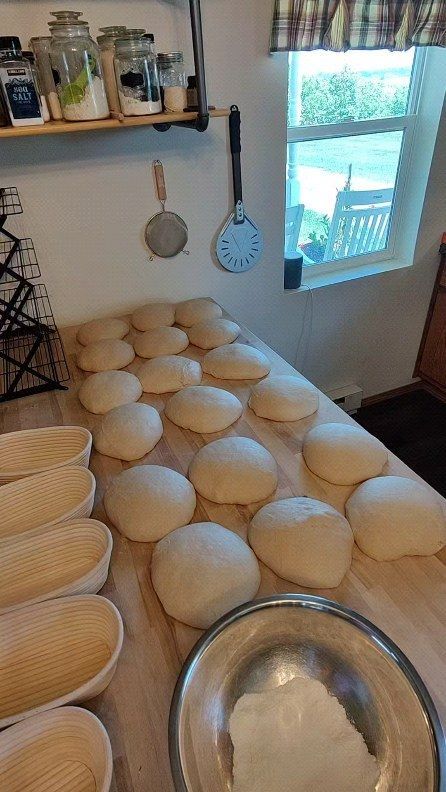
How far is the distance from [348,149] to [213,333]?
42.8 inches

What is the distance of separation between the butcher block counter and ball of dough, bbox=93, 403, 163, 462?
2 cm

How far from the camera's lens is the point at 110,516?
864mm

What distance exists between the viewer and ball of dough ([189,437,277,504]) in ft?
2.93

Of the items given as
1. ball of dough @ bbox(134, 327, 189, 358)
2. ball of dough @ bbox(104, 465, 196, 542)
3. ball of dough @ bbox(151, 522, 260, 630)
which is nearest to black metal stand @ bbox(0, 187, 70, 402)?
ball of dough @ bbox(134, 327, 189, 358)

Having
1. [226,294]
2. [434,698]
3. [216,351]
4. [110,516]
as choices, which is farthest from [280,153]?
[434,698]

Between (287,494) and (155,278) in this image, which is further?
(155,278)

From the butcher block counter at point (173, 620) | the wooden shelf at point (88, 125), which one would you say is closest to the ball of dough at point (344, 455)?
the butcher block counter at point (173, 620)

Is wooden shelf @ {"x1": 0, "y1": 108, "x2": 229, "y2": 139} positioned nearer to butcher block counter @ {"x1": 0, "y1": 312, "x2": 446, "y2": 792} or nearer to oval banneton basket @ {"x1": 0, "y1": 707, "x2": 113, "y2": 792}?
butcher block counter @ {"x1": 0, "y1": 312, "x2": 446, "y2": 792}

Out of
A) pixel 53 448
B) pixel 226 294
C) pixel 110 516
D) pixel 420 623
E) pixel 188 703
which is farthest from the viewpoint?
pixel 226 294

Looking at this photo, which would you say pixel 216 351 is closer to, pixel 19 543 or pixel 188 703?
pixel 19 543

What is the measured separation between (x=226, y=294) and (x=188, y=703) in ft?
4.65

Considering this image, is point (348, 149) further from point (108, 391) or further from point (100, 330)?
point (108, 391)

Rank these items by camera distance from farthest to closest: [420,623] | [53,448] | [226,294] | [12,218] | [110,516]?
1. [226,294]
2. [12,218]
3. [53,448]
4. [110,516]
5. [420,623]

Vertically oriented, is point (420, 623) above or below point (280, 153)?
below
